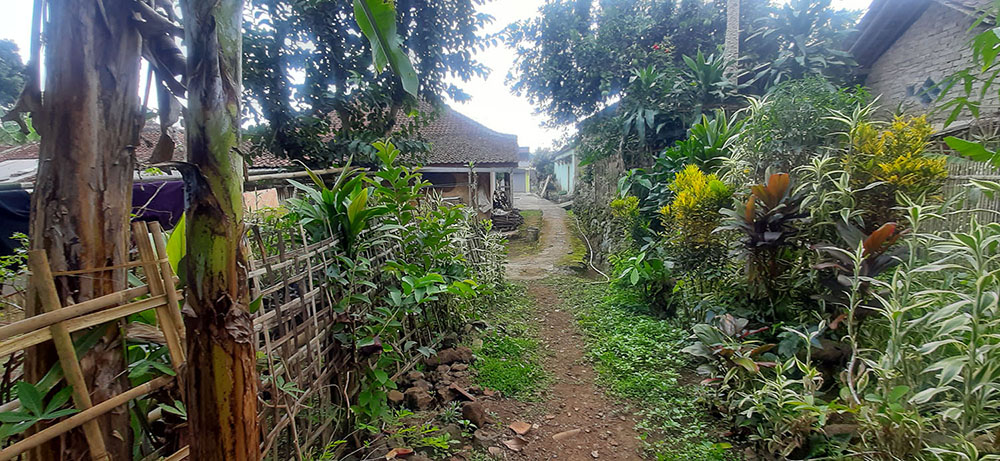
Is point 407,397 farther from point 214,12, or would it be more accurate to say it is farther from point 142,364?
point 214,12

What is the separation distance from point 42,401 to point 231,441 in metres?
0.52

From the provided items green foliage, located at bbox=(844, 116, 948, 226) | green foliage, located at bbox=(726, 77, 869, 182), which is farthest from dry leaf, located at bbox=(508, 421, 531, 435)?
green foliage, located at bbox=(726, 77, 869, 182)

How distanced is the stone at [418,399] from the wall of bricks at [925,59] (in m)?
5.42

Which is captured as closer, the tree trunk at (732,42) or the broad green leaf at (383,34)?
the broad green leaf at (383,34)

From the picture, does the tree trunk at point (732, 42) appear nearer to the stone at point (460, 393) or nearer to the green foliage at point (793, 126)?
the green foliage at point (793, 126)

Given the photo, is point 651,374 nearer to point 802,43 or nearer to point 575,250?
point 575,250

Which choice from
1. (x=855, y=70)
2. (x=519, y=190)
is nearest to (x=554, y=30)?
(x=855, y=70)

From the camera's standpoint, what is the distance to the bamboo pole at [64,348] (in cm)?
97

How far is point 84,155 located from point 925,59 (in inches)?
306

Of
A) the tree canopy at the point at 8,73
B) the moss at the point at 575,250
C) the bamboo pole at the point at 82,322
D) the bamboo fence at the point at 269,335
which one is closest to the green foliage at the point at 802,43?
the moss at the point at 575,250

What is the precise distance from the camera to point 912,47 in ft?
17.8

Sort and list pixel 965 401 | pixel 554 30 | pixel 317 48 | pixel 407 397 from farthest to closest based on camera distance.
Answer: pixel 554 30
pixel 317 48
pixel 407 397
pixel 965 401

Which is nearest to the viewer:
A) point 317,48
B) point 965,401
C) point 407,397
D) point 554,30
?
point 965,401

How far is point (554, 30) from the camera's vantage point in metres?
10.6
